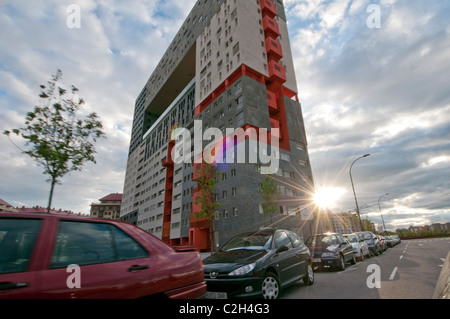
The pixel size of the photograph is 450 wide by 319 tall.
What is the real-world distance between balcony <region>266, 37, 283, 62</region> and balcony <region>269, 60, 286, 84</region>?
1.61m

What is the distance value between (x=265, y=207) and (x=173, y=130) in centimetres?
3698

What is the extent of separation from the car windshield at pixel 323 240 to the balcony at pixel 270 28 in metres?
37.1

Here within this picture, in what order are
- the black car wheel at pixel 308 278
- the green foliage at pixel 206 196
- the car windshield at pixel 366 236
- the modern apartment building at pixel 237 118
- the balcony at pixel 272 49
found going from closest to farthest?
the black car wheel at pixel 308 278
the car windshield at pixel 366 236
the green foliage at pixel 206 196
the modern apartment building at pixel 237 118
the balcony at pixel 272 49

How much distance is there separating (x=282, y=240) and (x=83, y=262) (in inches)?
188

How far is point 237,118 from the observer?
3058 cm

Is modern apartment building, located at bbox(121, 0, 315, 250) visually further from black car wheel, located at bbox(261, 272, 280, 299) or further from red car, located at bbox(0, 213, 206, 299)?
red car, located at bbox(0, 213, 206, 299)

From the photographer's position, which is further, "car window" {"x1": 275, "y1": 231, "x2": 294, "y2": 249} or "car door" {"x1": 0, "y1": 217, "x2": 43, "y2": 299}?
"car window" {"x1": 275, "y1": 231, "x2": 294, "y2": 249}

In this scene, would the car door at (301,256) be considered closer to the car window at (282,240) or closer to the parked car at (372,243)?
the car window at (282,240)

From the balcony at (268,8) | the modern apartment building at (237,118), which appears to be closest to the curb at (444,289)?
the modern apartment building at (237,118)

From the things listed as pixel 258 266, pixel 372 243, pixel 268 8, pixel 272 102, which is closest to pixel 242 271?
pixel 258 266

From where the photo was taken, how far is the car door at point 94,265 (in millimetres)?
1714

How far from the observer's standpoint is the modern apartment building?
91.9 feet

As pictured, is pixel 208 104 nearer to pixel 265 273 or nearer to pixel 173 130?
pixel 173 130

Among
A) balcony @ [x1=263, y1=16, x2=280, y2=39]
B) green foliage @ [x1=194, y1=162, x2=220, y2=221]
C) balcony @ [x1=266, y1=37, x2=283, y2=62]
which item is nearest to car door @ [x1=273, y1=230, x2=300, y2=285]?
green foliage @ [x1=194, y1=162, x2=220, y2=221]
